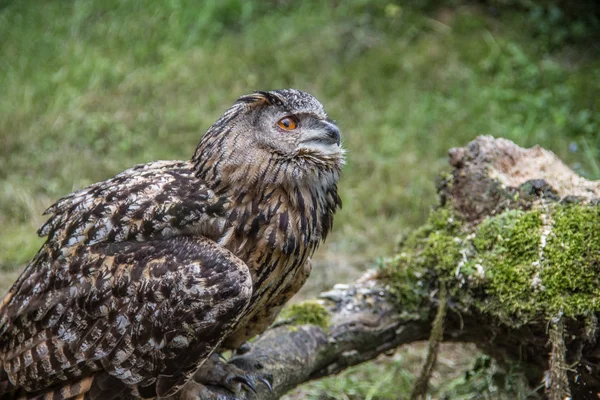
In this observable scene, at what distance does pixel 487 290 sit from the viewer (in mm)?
3676

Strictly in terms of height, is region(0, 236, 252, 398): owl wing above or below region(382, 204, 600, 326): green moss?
below

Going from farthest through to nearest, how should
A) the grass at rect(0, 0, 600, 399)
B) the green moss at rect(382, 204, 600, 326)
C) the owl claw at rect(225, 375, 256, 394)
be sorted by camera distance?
the grass at rect(0, 0, 600, 399) < the owl claw at rect(225, 375, 256, 394) < the green moss at rect(382, 204, 600, 326)

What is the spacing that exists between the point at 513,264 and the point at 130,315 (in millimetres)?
1919

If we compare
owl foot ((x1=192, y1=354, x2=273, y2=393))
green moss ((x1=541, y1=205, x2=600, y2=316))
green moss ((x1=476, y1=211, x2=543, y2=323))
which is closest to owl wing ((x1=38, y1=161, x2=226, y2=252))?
owl foot ((x1=192, y1=354, x2=273, y2=393))

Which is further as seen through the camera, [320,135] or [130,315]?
[320,135]

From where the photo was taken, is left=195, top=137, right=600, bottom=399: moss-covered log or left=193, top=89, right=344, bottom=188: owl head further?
left=195, top=137, right=600, bottom=399: moss-covered log

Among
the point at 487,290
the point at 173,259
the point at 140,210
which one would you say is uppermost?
the point at 487,290

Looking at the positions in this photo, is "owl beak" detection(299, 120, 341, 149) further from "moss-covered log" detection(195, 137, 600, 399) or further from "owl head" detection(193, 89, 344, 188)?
"moss-covered log" detection(195, 137, 600, 399)

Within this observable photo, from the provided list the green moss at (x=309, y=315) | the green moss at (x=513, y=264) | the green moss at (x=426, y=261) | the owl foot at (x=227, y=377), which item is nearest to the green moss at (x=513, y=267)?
the green moss at (x=513, y=264)

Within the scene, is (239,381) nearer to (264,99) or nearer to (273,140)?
(273,140)

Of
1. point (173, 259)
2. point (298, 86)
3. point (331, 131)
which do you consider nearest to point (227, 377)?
point (173, 259)

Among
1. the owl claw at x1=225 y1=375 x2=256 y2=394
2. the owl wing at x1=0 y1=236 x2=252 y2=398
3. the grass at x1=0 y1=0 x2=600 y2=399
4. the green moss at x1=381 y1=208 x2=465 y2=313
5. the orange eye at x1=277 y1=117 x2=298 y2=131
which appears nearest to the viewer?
the owl wing at x1=0 y1=236 x2=252 y2=398

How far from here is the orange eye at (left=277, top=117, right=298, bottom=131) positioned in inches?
130

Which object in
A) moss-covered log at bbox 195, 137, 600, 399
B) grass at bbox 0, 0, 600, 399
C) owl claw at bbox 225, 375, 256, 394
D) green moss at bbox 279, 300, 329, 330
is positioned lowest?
owl claw at bbox 225, 375, 256, 394
